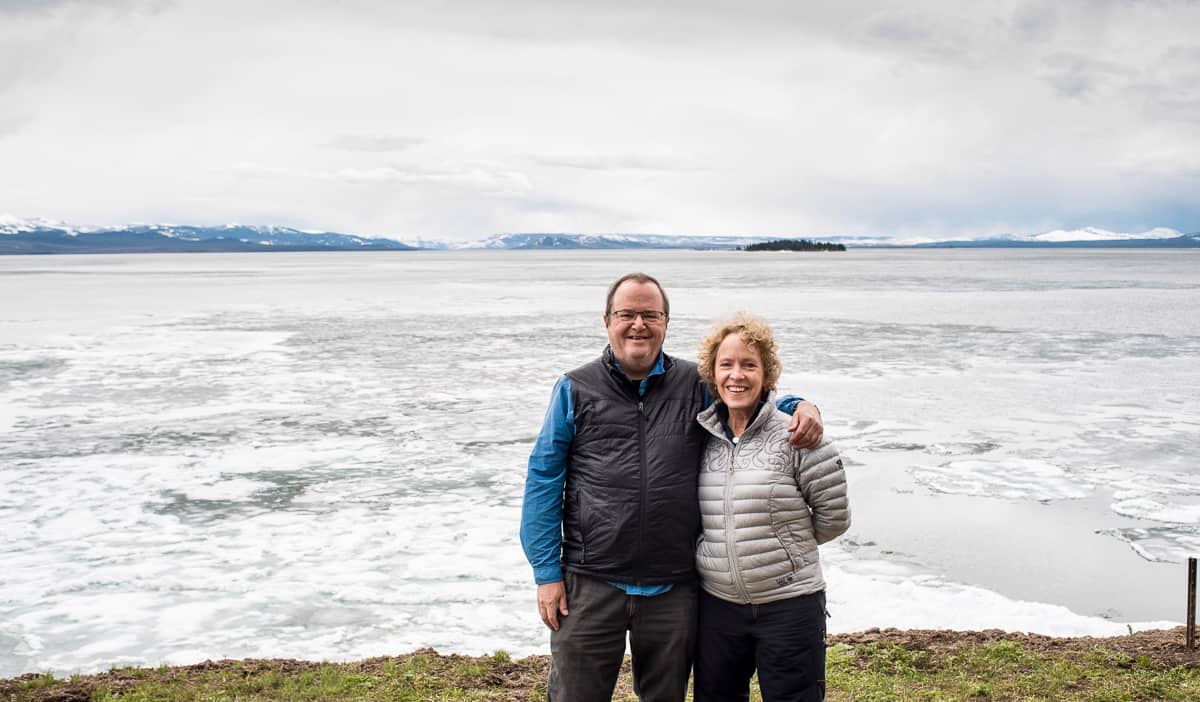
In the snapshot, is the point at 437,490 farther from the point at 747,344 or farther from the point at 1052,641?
the point at 747,344

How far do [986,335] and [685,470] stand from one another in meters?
20.0

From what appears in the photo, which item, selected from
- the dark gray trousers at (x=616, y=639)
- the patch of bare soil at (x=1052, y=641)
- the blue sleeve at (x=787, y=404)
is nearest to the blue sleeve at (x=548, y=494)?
the dark gray trousers at (x=616, y=639)

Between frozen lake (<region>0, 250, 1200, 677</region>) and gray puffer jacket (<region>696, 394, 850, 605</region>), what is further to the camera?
frozen lake (<region>0, 250, 1200, 677</region>)

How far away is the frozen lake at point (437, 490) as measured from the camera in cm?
612

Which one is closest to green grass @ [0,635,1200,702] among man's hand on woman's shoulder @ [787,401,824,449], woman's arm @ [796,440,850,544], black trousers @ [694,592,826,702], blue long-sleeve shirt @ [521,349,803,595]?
black trousers @ [694,592,826,702]

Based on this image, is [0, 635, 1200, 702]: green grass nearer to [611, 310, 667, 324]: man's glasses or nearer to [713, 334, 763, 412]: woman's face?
[713, 334, 763, 412]: woman's face

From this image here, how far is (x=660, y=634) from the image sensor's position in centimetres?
329

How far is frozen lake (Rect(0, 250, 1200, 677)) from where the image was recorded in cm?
612

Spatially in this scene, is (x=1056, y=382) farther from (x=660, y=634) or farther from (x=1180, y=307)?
(x=1180, y=307)

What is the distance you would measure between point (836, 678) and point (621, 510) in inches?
87.1

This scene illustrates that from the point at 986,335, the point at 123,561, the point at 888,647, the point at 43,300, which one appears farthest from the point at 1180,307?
the point at 43,300

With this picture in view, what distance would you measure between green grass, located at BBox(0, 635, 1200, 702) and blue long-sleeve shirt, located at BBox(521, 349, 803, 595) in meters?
1.57

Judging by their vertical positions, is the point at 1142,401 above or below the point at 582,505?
below

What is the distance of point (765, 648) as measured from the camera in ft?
10.4
